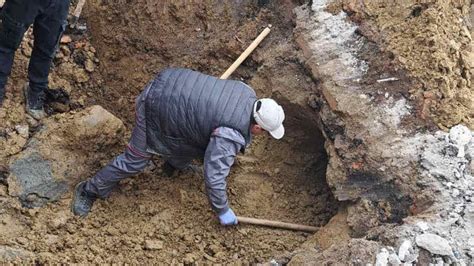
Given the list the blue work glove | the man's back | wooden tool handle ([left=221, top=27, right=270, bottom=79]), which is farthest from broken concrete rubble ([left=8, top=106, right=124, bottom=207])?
the blue work glove

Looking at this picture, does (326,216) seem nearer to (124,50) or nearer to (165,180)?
(165,180)

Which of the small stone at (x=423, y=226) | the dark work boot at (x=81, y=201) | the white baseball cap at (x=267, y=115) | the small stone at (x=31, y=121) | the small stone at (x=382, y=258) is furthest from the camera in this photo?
the small stone at (x=31, y=121)

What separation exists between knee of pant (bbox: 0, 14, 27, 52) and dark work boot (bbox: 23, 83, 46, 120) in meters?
0.55

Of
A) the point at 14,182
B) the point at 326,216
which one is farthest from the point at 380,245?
the point at 14,182

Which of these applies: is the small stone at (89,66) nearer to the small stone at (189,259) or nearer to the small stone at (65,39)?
the small stone at (65,39)

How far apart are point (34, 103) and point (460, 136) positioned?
11.1ft

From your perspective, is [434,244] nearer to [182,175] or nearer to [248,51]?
[182,175]

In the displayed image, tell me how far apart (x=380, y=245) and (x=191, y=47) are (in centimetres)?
268

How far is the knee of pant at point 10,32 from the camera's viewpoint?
4418mm

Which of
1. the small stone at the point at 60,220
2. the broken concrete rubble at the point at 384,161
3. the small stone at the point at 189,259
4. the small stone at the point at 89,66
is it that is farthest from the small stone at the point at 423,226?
the small stone at the point at 89,66

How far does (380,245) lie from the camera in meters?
4.02

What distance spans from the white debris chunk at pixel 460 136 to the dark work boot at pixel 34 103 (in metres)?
3.26

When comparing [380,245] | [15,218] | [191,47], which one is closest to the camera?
[380,245]


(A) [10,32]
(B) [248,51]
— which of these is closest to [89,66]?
(A) [10,32]
